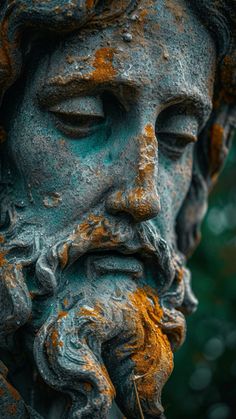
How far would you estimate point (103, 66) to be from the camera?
6.26 ft

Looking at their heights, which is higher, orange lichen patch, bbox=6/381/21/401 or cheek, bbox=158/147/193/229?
cheek, bbox=158/147/193/229

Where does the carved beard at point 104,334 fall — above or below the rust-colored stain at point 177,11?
below

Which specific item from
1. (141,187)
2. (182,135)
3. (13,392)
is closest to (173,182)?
(182,135)

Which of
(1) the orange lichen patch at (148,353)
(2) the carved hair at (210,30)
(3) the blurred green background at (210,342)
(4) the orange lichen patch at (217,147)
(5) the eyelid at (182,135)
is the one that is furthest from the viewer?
(3) the blurred green background at (210,342)

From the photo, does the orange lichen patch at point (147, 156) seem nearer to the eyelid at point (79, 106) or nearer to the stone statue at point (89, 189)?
the stone statue at point (89, 189)

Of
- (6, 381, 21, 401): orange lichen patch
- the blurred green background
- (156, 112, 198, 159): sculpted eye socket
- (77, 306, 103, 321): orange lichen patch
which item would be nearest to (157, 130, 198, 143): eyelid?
(156, 112, 198, 159): sculpted eye socket

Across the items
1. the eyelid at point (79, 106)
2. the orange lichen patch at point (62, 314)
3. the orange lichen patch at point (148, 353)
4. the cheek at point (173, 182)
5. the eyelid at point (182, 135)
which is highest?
the eyelid at point (79, 106)

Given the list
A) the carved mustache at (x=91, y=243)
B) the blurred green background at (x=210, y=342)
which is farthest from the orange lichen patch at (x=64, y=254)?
the blurred green background at (x=210, y=342)

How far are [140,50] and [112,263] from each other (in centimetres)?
48

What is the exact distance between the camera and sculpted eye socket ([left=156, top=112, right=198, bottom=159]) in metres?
2.05

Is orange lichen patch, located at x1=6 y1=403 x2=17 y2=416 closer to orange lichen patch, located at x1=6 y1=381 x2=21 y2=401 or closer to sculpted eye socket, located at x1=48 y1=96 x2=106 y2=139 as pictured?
orange lichen patch, located at x1=6 y1=381 x2=21 y2=401

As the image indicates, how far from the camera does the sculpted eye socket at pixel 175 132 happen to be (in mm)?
2053

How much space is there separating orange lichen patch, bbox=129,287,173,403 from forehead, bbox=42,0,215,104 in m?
0.49

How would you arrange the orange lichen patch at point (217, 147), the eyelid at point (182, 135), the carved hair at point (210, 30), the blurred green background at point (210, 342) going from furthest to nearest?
the blurred green background at point (210, 342) → the orange lichen patch at point (217, 147) → the eyelid at point (182, 135) → the carved hair at point (210, 30)
